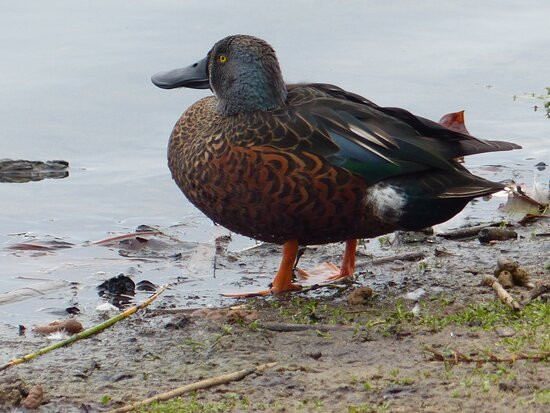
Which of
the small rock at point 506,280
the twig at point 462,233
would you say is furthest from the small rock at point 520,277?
the twig at point 462,233

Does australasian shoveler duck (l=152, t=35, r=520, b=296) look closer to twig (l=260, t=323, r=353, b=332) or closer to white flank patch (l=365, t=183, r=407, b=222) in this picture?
white flank patch (l=365, t=183, r=407, b=222)

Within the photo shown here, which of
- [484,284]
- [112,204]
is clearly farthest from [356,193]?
[112,204]

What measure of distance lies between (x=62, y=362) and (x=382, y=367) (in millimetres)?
1385

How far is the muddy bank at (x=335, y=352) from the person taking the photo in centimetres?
386

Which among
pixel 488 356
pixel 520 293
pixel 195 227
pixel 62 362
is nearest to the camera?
pixel 488 356

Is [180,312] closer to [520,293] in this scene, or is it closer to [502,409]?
[520,293]

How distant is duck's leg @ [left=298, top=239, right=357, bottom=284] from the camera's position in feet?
19.2

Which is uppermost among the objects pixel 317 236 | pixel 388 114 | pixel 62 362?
pixel 388 114

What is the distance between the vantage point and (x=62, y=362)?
4703 millimetres

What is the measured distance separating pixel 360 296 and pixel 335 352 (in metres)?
0.82

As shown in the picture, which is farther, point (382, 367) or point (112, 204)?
point (112, 204)

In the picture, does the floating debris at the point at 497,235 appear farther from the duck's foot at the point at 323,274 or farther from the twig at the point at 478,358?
the twig at the point at 478,358

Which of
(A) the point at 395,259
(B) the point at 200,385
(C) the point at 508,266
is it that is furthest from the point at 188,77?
(B) the point at 200,385

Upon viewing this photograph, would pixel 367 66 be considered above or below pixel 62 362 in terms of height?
above
